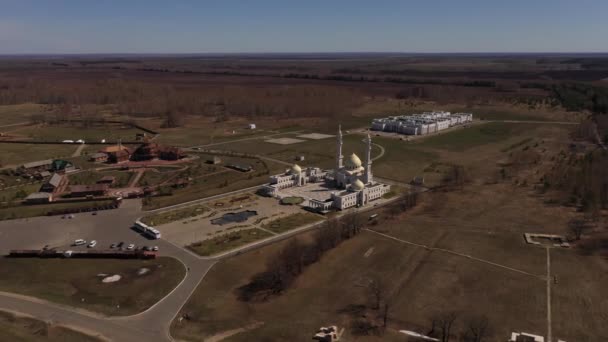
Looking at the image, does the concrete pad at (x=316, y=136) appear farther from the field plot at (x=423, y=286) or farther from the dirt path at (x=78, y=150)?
the field plot at (x=423, y=286)

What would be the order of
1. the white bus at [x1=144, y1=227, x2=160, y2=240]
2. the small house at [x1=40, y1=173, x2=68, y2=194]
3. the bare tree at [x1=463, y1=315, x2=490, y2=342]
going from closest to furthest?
the bare tree at [x1=463, y1=315, x2=490, y2=342] < the white bus at [x1=144, y1=227, x2=160, y2=240] < the small house at [x1=40, y1=173, x2=68, y2=194]

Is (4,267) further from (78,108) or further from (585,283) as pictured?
(78,108)

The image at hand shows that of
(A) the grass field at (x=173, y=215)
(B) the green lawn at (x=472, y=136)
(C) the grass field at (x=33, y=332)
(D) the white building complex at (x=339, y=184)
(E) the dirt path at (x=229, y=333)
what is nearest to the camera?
(C) the grass field at (x=33, y=332)

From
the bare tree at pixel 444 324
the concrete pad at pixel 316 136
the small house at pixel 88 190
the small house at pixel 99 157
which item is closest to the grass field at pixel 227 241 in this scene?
the bare tree at pixel 444 324

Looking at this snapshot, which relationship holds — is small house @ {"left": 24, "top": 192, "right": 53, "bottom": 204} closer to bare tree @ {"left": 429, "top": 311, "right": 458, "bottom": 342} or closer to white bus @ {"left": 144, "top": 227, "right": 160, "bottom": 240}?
white bus @ {"left": 144, "top": 227, "right": 160, "bottom": 240}

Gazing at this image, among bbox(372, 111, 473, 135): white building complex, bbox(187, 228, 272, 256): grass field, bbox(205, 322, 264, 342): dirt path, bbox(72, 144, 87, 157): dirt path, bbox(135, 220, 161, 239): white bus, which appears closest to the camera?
bbox(205, 322, 264, 342): dirt path

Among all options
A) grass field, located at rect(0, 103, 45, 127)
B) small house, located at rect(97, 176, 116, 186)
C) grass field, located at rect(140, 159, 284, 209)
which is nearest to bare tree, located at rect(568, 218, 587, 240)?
grass field, located at rect(140, 159, 284, 209)
